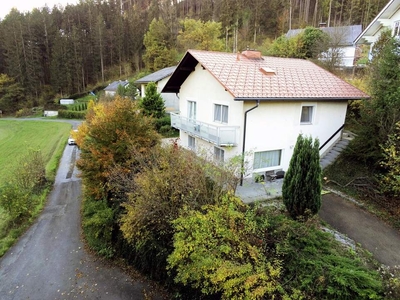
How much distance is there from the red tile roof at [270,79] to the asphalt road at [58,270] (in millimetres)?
9982

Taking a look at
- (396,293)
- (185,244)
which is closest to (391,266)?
(396,293)

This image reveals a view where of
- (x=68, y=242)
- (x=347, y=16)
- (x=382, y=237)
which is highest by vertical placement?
(x=347, y=16)

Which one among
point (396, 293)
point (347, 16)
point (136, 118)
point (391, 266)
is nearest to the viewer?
point (396, 293)

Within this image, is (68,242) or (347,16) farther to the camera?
(347,16)

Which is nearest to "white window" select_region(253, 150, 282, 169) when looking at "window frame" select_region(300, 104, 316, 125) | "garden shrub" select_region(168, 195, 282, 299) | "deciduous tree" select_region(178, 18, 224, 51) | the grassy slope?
"window frame" select_region(300, 104, 316, 125)

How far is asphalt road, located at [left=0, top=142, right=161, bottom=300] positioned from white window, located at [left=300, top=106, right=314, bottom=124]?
41.4 ft

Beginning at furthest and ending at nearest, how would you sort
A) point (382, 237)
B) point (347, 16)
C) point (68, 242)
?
point (347, 16), point (68, 242), point (382, 237)

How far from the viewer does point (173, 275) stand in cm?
934

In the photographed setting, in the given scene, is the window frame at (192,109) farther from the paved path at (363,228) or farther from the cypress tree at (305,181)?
the paved path at (363,228)

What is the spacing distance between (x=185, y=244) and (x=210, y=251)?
2.78ft

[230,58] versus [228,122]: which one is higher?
[230,58]

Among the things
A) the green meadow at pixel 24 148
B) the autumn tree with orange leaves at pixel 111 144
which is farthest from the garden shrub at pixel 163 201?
the green meadow at pixel 24 148

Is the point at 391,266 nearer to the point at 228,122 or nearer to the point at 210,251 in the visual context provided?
the point at 210,251

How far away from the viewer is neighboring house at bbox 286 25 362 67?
29.7 m
